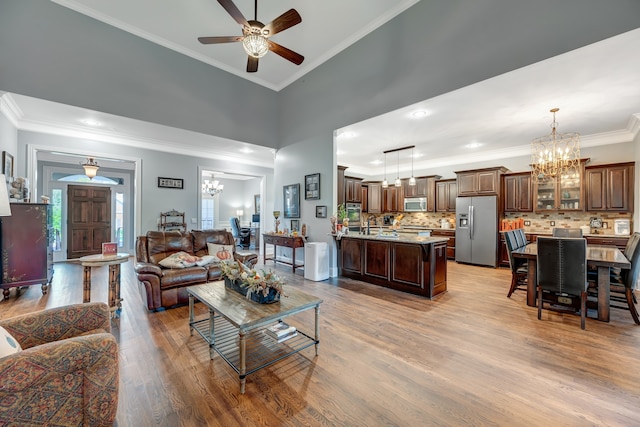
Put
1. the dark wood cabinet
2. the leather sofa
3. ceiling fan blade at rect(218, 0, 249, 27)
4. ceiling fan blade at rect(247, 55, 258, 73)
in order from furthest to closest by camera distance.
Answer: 1. the dark wood cabinet
2. ceiling fan blade at rect(247, 55, 258, 73)
3. the leather sofa
4. ceiling fan blade at rect(218, 0, 249, 27)

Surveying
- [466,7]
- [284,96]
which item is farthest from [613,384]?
[284,96]

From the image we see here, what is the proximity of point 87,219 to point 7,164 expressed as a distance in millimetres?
3866

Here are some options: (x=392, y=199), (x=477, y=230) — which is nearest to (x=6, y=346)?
(x=477, y=230)

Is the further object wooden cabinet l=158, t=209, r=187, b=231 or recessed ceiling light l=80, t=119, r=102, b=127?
wooden cabinet l=158, t=209, r=187, b=231

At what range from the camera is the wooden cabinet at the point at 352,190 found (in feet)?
24.6

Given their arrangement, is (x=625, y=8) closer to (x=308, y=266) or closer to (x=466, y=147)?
(x=466, y=147)

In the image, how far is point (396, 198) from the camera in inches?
338

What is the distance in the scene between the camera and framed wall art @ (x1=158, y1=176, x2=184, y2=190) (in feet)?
20.5

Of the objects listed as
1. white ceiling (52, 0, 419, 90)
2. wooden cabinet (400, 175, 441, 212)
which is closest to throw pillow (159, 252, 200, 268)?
white ceiling (52, 0, 419, 90)

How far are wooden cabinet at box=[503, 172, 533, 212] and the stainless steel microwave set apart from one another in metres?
2.06

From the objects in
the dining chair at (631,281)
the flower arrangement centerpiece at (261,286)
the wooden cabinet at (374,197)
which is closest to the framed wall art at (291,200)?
the wooden cabinet at (374,197)

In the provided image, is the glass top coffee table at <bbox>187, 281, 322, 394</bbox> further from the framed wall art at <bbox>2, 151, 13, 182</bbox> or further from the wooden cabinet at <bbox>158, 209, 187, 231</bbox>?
the wooden cabinet at <bbox>158, 209, 187, 231</bbox>

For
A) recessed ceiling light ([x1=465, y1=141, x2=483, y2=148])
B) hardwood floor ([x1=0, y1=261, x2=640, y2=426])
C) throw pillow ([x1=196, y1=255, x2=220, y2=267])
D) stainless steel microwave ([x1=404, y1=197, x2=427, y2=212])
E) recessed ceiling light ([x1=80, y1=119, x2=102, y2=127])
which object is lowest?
hardwood floor ([x1=0, y1=261, x2=640, y2=426])

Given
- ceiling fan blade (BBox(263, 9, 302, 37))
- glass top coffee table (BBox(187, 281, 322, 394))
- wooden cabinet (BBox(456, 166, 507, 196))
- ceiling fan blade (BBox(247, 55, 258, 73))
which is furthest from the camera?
wooden cabinet (BBox(456, 166, 507, 196))
